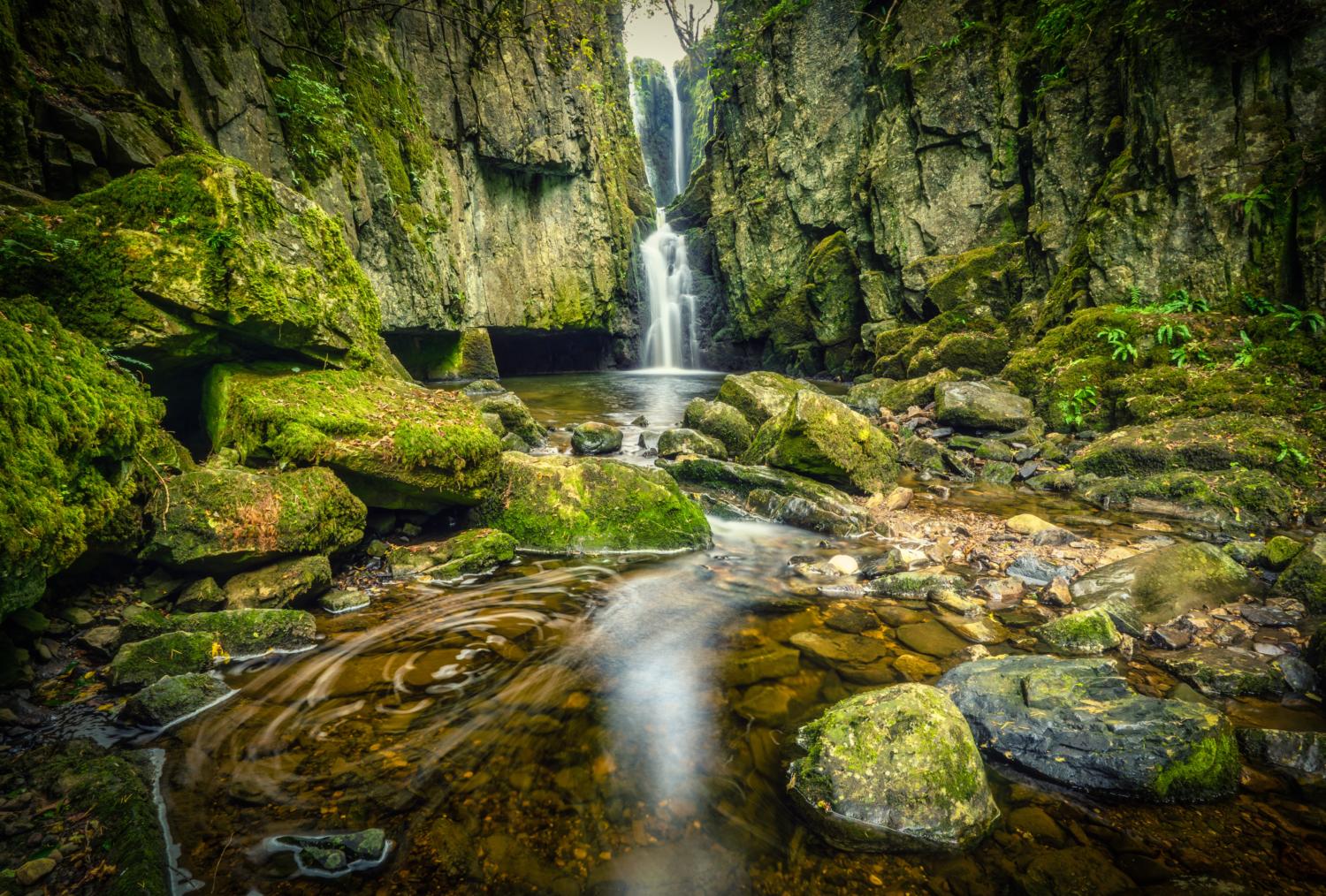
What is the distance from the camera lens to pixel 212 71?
Result: 8195 mm

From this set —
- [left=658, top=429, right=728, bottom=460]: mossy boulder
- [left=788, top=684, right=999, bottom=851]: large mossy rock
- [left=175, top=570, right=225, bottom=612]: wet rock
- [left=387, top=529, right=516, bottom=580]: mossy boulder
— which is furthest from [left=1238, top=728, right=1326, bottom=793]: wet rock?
[left=658, top=429, right=728, bottom=460]: mossy boulder

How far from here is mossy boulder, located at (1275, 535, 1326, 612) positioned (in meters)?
3.84

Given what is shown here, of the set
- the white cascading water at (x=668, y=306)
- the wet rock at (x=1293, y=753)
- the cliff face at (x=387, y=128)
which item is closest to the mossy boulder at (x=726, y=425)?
the wet rock at (x=1293, y=753)

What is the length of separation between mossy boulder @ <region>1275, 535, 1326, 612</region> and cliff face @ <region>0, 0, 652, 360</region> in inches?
422

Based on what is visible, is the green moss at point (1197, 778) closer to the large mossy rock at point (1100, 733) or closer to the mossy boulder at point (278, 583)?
the large mossy rock at point (1100, 733)

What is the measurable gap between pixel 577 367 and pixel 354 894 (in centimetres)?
2642

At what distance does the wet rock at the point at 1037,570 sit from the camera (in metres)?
4.66

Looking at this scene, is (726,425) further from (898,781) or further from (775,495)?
(898,781)

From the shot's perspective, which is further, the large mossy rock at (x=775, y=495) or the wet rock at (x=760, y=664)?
the large mossy rock at (x=775, y=495)

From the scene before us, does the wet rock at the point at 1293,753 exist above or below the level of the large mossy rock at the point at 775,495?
below

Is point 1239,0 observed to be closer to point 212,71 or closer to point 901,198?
point 901,198

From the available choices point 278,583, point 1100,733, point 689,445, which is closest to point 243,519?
point 278,583

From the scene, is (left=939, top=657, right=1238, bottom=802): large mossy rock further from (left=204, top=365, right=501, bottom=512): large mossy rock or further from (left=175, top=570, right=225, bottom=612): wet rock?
(left=175, top=570, right=225, bottom=612): wet rock

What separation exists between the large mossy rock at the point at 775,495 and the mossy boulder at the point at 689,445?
66 cm
